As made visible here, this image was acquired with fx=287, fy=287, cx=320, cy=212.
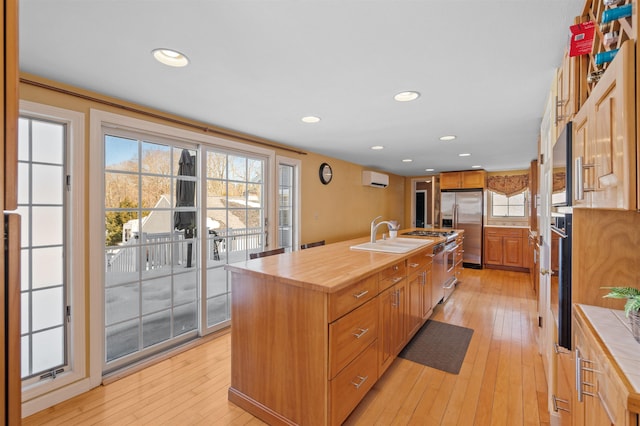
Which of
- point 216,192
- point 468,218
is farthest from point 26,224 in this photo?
point 468,218

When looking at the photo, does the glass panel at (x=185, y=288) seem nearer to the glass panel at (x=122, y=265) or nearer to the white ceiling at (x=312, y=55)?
the glass panel at (x=122, y=265)

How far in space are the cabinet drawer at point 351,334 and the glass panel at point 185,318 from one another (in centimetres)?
195

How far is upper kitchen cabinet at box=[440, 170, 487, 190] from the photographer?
240 inches

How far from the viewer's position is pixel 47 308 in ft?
6.70

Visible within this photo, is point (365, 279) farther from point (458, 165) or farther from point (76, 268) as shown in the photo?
point (458, 165)

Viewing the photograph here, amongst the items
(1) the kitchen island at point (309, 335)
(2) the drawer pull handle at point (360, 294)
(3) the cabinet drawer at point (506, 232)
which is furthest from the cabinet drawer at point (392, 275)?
(3) the cabinet drawer at point (506, 232)

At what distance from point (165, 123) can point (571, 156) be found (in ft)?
9.55

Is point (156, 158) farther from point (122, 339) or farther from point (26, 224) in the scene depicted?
point (122, 339)

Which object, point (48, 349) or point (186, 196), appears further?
point (186, 196)

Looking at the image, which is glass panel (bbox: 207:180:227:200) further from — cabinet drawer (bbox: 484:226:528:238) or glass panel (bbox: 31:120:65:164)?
cabinet drawer (bbox: 484:226:528:238)

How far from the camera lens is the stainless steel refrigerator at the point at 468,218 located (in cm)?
611

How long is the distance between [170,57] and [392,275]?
209 cm

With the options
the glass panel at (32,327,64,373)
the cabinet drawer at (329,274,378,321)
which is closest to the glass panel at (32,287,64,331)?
the glass panel at (32,327,64,373)

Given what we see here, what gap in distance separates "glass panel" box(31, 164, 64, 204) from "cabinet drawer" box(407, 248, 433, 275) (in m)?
2.79
